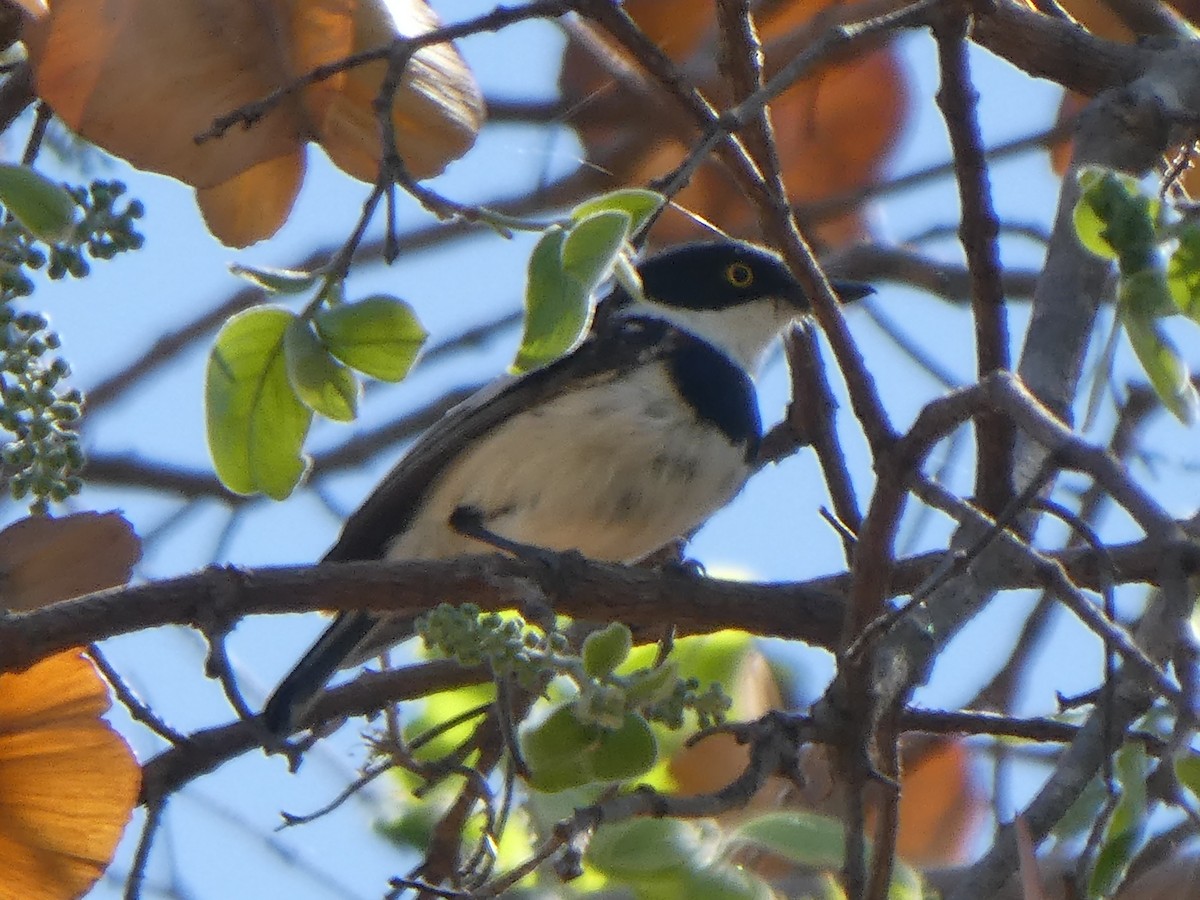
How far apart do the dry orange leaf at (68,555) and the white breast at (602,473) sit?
1834mm

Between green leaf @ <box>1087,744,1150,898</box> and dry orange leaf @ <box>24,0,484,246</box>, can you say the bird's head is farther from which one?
green leaf @ <box>1087,744,1150,898</box>

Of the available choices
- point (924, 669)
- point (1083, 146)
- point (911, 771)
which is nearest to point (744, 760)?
point (911, 771)

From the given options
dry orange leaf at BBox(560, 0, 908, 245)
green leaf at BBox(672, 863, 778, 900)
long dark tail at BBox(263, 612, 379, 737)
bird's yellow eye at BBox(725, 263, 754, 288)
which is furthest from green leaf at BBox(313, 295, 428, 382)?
bird's yellow eye at BBox(725, 263, 754, 288)

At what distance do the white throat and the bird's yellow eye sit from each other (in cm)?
6

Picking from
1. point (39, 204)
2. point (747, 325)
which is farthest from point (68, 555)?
point (747, 325)

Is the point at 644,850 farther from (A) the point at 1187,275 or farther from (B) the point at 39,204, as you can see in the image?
(B) the point at 39,204

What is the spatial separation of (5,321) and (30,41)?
0.46m

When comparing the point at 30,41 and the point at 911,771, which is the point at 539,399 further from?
the point at 30,41

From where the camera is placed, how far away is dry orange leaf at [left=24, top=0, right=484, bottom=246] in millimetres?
2070

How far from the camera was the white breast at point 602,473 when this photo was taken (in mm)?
3934

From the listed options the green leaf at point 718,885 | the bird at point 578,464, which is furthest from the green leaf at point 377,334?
the bird at point 578,464

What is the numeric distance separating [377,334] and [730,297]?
3014 millimetres

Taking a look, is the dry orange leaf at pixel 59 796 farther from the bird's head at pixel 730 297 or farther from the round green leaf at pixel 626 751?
the bird's head at pixel 730 297

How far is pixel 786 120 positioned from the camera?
180 inches
